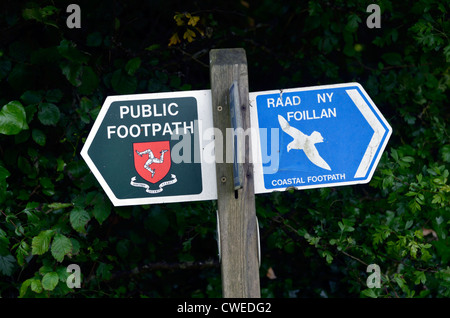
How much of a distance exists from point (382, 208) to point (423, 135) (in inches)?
20.6

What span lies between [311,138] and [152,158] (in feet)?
1.75

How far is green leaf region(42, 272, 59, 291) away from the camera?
2.05 metres

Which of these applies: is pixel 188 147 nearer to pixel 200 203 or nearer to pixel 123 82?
pixel 123 82

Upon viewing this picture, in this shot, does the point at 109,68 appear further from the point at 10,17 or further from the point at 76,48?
the point at 10,17

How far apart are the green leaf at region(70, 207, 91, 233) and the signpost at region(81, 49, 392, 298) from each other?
1.86 ft

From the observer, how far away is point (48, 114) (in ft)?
7.59

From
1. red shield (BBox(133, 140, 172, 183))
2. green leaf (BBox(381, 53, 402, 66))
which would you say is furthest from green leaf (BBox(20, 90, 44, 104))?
green leaf (BBox(381, 53, 402, 66))

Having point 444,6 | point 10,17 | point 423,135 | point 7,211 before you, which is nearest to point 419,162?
point 423,135

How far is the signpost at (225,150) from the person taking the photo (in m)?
→ 1.58

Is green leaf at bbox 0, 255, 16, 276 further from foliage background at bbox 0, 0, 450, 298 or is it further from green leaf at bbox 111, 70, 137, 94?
green leaf at bbox 111, 70, 137, 94

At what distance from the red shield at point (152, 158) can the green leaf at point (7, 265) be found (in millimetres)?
1026

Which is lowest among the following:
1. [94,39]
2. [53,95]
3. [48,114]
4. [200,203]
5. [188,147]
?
[188,147]

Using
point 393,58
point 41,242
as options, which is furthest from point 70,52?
point 393,58

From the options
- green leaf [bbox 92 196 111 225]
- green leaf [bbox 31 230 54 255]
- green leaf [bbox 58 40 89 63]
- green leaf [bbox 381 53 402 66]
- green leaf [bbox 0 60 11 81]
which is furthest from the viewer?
green leaf [bbox 381 53 402 66]
